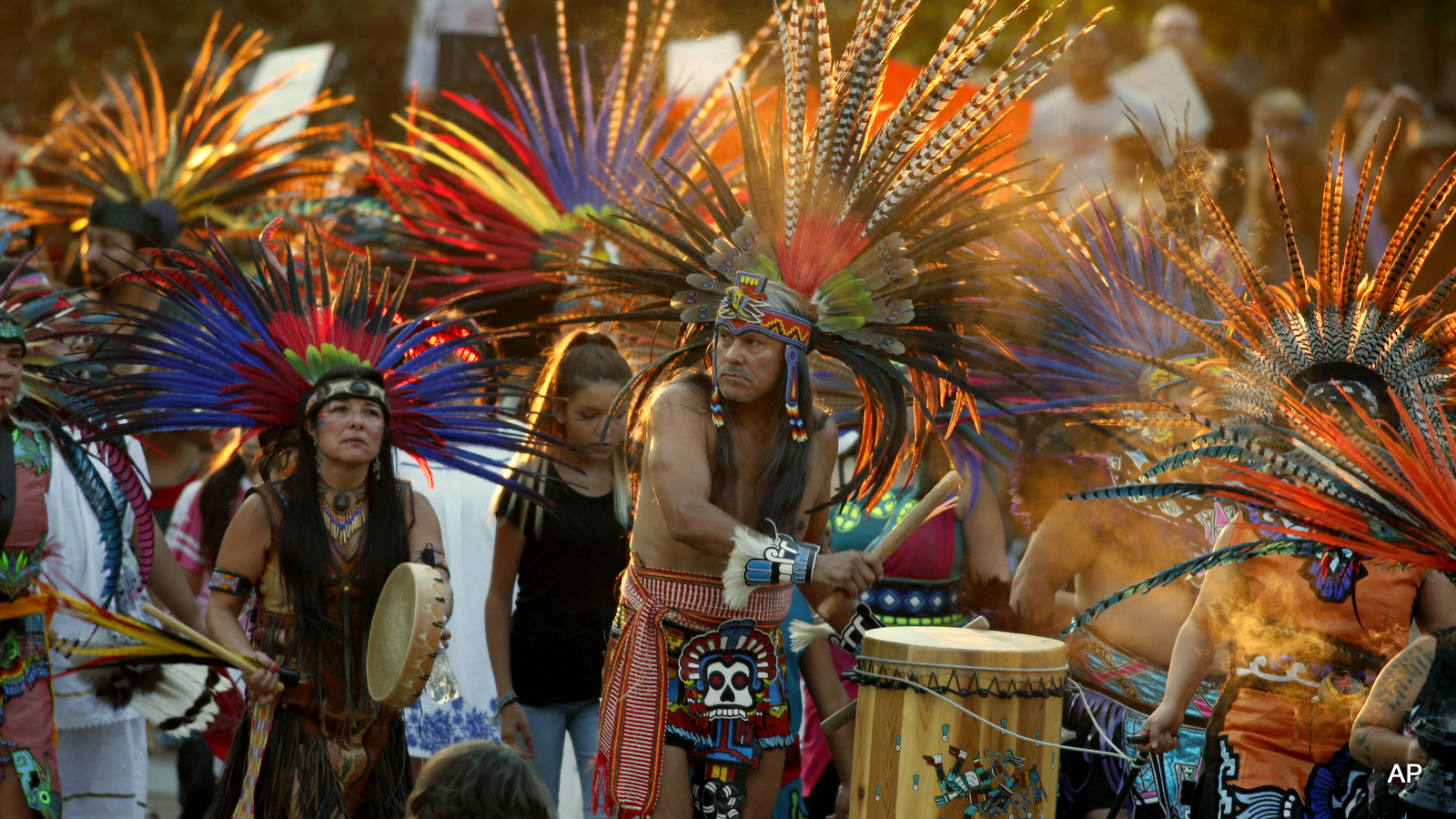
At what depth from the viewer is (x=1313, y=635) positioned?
385cm

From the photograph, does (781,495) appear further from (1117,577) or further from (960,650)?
(1117,577)

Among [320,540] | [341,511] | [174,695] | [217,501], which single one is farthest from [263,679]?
[217,501]

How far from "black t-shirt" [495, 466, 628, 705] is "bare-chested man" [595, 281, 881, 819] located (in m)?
0.77

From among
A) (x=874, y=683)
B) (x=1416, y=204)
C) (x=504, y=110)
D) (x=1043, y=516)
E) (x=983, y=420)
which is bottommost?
(x=874, y=683)

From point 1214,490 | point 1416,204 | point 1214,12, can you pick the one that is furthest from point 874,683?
point 1214,12

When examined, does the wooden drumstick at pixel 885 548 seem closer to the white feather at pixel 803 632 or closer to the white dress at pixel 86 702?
the white feather at pixel 803 632

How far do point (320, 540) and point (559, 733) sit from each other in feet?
3.65

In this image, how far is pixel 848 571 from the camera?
3.61m

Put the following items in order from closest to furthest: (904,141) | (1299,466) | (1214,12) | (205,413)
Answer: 1. (1299,466)
2. (904,141)
3. (205,413)
4. (1214,12)

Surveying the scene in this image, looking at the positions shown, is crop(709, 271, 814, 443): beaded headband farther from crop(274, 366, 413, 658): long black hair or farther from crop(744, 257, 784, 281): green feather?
crop(274, 366, 413, 658): long black hair

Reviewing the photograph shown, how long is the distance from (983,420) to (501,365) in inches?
66.9

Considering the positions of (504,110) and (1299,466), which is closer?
(1299,466)

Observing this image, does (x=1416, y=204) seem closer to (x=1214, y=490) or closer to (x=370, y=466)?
(x=1214, y=490)

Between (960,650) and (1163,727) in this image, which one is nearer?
(960,650)
